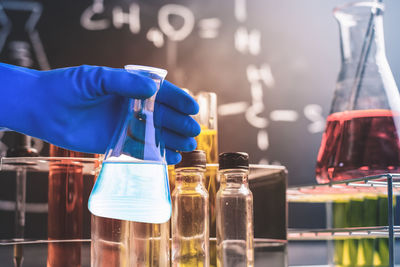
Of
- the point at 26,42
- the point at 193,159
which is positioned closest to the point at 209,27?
the point at 26,42

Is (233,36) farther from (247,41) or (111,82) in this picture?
(111,82)

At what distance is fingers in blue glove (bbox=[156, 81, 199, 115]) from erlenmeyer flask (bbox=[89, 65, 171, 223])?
151 millimetres

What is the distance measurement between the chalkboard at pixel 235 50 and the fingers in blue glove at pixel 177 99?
0.82 metres

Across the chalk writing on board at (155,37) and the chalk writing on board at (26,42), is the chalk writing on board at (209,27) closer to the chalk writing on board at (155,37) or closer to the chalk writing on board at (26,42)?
the chalk writing on board at (155,37)

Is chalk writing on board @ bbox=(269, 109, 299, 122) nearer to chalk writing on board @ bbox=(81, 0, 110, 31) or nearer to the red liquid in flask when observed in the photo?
chalk writing on board @ bbox=(81, 0, 110, 31)

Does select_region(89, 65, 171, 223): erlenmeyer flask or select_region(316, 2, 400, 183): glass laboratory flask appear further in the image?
select_region(316, 2, 400, 183): glass laboratory flask

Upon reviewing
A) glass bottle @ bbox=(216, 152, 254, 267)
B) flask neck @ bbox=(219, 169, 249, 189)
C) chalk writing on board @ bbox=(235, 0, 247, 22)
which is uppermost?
chalk writing on board @ bbox=(235, 0, 247, 22)

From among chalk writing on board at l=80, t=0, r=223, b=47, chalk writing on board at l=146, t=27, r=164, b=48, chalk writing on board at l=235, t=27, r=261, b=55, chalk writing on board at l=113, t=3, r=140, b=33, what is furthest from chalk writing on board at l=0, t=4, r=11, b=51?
chalk writing on board at l=235, t=27, r=261, b=55

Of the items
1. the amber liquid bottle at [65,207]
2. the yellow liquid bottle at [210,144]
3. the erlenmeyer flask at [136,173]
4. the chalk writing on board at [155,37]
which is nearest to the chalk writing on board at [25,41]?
the chalk writing on board at [155,37]

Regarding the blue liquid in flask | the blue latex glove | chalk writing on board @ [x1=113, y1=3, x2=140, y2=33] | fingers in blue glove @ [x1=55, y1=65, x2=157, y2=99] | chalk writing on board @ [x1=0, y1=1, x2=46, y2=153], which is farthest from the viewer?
chalk writing on board @ [x1=113, y1=3, x2=140, y2=33]

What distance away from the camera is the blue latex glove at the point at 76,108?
2.52 feet

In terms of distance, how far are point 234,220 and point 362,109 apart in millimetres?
320

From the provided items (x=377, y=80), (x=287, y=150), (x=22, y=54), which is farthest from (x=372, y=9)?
(x=22, y=54)

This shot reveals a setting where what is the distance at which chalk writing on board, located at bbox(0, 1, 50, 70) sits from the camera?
1568 mm
